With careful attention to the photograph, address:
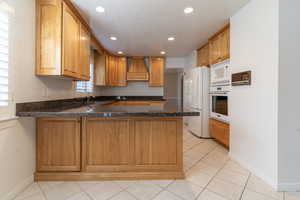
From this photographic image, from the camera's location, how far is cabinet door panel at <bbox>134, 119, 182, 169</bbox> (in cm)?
194

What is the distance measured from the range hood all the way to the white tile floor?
368 centimetres

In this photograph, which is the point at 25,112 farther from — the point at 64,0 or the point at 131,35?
the point at 131,35

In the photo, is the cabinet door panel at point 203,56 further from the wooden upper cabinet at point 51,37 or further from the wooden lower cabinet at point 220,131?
the wooden upper cabinet at point 51,37

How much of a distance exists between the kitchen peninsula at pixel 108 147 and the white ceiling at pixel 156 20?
1580 mm

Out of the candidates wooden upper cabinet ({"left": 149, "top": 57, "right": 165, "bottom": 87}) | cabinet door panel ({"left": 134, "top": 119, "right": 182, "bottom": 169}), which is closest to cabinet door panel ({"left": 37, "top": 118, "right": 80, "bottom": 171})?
cabinet door panel ({"left": 134, "top": 119, "right": 182, "bottom": 169})

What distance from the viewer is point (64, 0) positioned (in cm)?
197

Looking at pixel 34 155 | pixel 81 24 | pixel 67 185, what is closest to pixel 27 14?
pixel 81 24

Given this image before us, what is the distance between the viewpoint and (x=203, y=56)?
3.95 metres

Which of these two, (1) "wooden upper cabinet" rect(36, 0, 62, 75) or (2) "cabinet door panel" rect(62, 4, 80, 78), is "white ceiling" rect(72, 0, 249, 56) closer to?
(2) "cabinet door panel" rect(62, 4, 80, 78)

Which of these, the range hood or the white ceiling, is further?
the range hood
